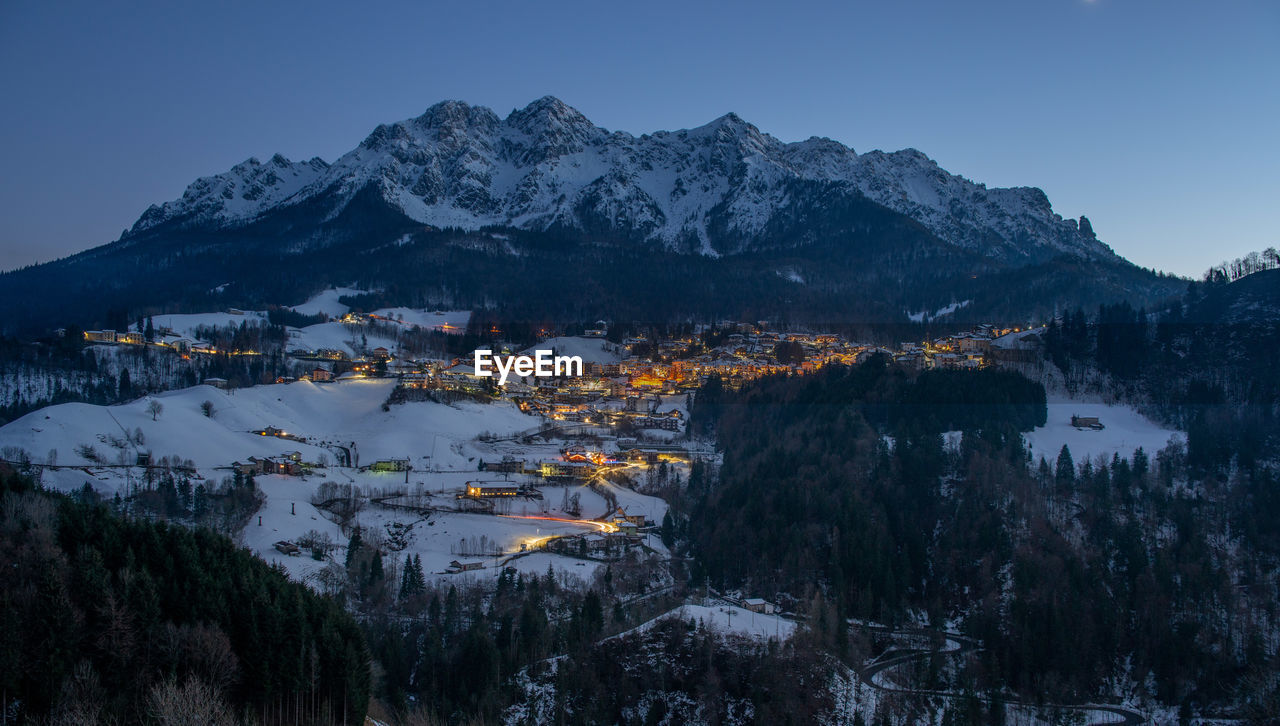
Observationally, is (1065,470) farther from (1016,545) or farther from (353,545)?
(353,545)

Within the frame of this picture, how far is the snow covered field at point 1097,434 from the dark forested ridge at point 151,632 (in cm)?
5399

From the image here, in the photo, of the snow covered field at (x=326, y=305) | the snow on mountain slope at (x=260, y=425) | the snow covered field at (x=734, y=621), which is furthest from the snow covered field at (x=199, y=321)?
the snow covered field at (x=734, y=621)

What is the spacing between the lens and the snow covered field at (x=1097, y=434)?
6888 cm

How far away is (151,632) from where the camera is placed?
25.9 metres

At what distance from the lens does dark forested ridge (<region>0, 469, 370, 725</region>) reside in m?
23.3

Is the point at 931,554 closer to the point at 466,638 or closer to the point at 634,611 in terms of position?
the point at 634,611

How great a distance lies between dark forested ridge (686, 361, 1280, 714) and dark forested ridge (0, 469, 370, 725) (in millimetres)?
24701

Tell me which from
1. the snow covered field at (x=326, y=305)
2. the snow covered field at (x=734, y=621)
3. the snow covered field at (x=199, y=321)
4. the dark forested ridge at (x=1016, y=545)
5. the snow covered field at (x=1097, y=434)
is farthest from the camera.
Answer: the snow covered field at (x=326, y=305)

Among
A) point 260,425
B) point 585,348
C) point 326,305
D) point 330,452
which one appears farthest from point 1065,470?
point 326,305

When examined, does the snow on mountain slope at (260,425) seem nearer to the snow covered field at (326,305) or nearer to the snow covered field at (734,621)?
the snow covered field at (734,621)

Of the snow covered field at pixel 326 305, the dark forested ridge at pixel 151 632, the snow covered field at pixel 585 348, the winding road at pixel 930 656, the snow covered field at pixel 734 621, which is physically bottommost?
the winding road at pixel 930 656

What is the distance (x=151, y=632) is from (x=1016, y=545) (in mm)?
46513

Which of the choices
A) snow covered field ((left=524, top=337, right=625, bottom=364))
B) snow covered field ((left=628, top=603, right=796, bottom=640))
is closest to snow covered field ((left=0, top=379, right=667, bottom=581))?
snow covered field ((left=628, top=603, right=796, bottom=640))

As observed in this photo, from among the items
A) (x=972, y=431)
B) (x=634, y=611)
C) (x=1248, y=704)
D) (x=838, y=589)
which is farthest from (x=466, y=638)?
(x=972, y=431)
